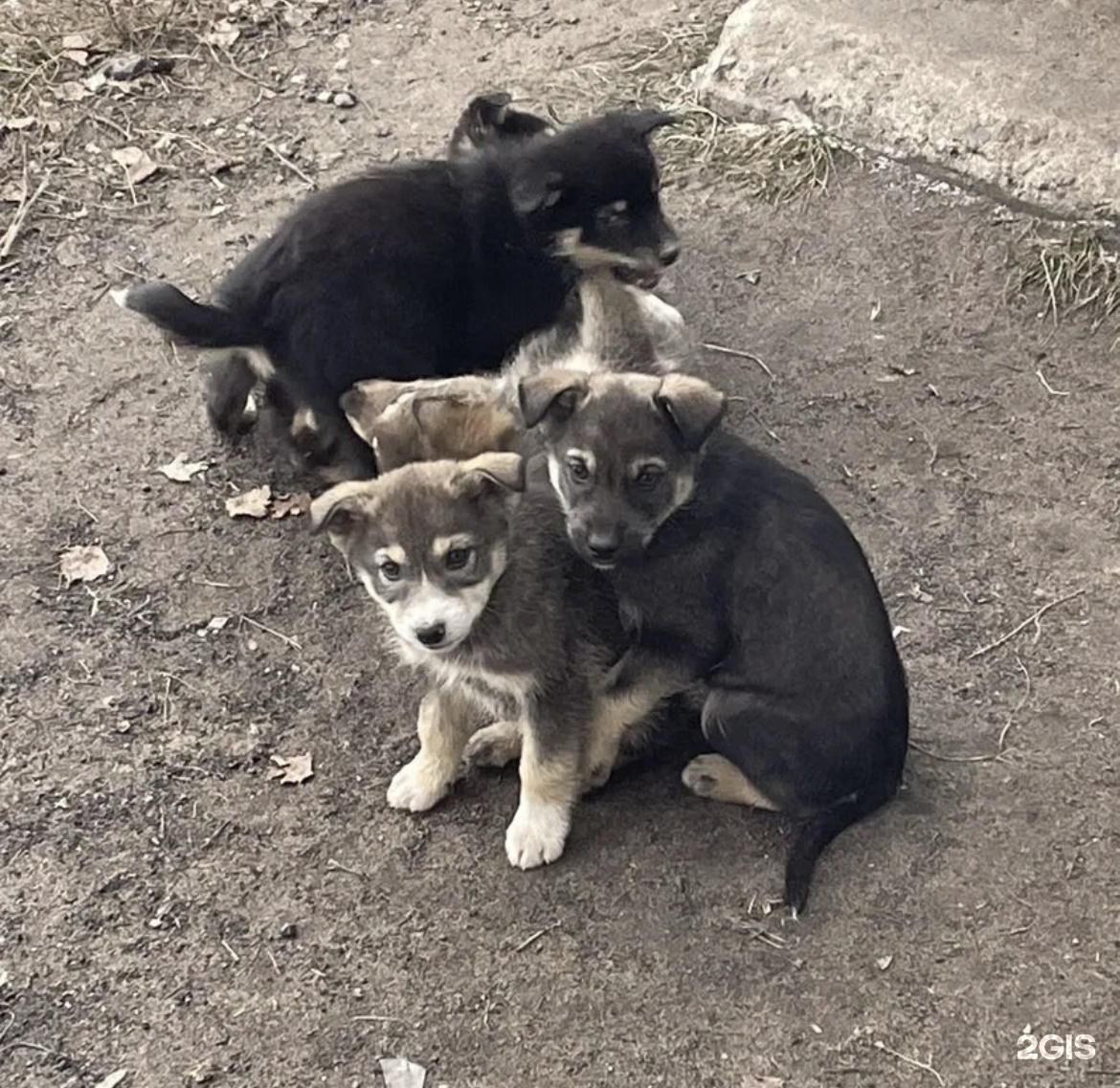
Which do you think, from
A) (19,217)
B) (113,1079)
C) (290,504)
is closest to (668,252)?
(290,504)

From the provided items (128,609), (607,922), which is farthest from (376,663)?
(607,922)

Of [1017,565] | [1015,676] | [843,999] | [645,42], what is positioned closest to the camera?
[843,999]

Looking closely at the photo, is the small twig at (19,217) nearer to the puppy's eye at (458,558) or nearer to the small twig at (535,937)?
the puppy's eye at (458,558)

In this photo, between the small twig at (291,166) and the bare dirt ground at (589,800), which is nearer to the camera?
the bare dirt ground at (589,800)

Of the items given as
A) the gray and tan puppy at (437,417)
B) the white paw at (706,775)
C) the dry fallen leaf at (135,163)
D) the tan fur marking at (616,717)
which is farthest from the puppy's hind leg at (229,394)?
the white paw at (706,775)

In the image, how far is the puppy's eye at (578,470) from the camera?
4770 millimetres

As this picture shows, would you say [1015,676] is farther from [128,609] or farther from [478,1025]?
[128,609]

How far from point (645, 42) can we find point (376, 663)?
4222 millimetres

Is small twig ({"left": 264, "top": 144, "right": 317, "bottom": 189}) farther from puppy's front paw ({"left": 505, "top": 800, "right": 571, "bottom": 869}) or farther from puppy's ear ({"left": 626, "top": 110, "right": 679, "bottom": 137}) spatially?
puppy's front paw ({"left": 505, "top": 800, "right": 571, "bottom": 869})

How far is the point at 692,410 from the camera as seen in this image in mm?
4633

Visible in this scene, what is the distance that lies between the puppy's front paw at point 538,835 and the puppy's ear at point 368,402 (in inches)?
48.1

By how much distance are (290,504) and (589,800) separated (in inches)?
70.7

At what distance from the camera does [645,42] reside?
8414 millimetres

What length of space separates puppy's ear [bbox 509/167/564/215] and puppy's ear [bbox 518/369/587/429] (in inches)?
54.0
